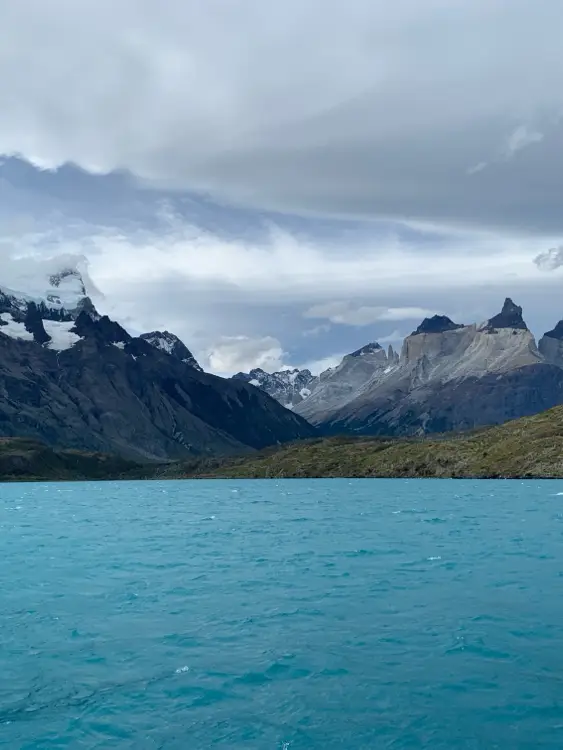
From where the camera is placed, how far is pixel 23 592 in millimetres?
54812

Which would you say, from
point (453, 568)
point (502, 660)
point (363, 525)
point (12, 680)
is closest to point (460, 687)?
point (502, 660)

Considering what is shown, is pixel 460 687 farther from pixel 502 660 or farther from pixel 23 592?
pixel 23 592

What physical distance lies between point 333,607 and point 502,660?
44.7ft

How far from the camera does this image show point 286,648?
36.7m

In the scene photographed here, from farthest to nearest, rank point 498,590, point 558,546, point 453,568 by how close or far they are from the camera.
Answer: point 558,546, point 453,568, point 498,590

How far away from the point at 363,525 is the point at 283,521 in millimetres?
15628

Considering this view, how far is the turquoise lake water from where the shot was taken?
26.6 meters

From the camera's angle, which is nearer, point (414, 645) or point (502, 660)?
point (502, 660)

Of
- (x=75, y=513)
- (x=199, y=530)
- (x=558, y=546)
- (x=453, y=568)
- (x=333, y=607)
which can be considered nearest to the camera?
(x=333, y=607)

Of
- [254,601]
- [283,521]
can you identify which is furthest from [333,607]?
[283,521]

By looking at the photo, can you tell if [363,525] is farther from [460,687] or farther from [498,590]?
[460,687]

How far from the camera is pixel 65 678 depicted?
32.8 metres

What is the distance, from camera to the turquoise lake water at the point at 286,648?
2658 cm

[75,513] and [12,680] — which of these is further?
[75,513]
